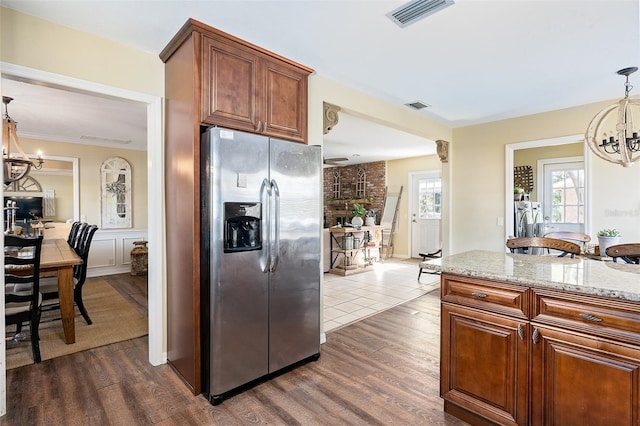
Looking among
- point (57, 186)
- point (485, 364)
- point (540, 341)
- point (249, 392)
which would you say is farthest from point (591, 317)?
point (57, 186)

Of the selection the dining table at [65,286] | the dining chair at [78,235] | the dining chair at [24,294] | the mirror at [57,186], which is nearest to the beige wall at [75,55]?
the dining chair at [24,294]

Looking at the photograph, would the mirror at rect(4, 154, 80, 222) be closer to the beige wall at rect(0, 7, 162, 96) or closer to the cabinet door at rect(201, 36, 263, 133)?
the beige wall at rect(0, 7, 162, 96)

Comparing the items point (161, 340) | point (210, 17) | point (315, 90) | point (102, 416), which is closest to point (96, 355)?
point (161, 340)

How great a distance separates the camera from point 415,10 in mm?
2086

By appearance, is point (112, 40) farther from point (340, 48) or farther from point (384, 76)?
point (384, 76)

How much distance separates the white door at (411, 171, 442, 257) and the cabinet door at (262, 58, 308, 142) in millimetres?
5899

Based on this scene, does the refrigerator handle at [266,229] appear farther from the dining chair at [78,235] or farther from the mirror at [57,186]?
the mirror at [57,186]

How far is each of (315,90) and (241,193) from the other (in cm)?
146

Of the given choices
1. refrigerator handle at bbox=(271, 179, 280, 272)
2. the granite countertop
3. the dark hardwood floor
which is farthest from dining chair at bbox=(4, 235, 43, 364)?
the granite countertop

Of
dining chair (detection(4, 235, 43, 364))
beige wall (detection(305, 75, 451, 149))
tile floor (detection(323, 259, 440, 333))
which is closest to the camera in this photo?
dining chair (detection(4, 235, 43, 364))

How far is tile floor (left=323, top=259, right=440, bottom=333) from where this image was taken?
3963mm

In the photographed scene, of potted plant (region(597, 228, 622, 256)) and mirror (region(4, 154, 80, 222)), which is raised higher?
mirror (region(4, 154, 80, 222))

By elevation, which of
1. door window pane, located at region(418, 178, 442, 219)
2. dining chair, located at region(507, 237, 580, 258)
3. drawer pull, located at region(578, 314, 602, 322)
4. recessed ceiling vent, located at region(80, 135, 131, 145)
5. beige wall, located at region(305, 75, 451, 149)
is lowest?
drawer pull, located at region(578, 314, 602, 322)

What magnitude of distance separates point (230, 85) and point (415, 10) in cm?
134
